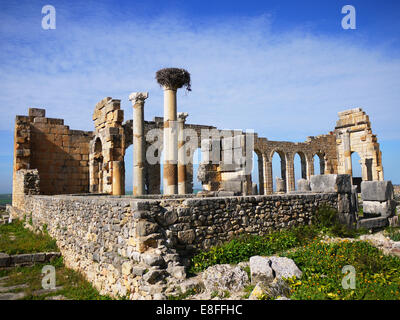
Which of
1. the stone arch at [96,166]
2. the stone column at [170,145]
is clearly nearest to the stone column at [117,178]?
the stone arch at [96,166]

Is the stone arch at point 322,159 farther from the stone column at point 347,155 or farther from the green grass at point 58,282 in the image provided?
the green grass at point 58,282

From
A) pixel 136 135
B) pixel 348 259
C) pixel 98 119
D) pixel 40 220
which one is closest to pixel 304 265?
pixel 348 259

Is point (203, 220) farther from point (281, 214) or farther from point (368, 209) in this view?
point (368, 209)

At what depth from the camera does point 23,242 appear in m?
9.59

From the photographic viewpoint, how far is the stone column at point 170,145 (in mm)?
13328

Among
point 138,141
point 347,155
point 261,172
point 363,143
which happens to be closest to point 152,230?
point 138,141

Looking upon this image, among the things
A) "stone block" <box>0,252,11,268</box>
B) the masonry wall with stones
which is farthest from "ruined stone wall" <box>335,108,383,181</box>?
"stone block" <box>0,252,11,268</box>

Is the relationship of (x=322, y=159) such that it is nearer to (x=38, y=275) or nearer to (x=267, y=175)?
(x=267, y=175)

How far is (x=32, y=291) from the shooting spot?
21.4 feet

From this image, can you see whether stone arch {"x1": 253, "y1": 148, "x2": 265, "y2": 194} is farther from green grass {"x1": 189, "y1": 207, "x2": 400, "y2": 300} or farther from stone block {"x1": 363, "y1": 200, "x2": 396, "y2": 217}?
green grass {"x1": 189, "y1": 207, "x2": 400, "y2": 300}

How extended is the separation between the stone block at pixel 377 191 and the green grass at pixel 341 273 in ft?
16.4

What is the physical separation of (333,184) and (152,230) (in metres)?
6.91

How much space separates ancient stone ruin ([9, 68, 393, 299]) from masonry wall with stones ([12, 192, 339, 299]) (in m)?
0.02

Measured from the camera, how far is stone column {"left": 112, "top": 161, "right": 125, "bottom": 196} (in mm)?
15148
